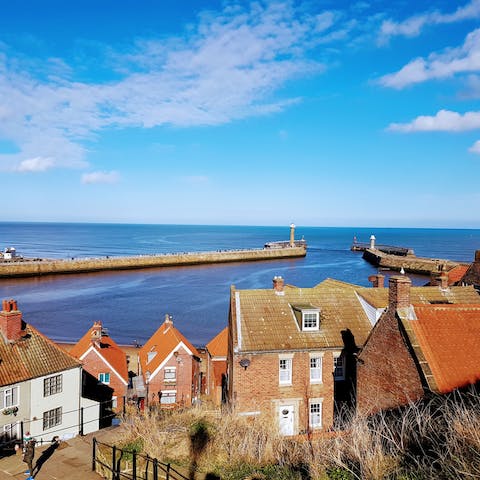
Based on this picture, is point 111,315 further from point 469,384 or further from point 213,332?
point 469,384

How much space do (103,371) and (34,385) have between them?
28.4 feet

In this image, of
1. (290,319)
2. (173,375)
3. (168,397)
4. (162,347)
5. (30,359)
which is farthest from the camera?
(162,347)

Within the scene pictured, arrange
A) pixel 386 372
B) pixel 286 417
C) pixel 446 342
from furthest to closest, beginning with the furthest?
pixel 286 417, pixel 386 372, pixel 446 342

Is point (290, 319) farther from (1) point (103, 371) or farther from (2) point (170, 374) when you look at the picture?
(1) point (103, 371)

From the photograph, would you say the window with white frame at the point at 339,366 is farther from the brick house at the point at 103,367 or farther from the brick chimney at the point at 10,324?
the brick chimney at the point at 10,324

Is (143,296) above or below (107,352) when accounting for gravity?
below

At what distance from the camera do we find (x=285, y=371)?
78.4 ft

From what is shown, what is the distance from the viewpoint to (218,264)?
431ft

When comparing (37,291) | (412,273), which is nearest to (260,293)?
(37,291)

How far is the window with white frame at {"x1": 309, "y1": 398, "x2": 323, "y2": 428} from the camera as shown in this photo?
24.2 meters

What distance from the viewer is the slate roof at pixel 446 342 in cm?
1603

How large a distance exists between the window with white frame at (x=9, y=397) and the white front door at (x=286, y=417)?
13.7 meters

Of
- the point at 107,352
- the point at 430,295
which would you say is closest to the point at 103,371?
the point at 107,352

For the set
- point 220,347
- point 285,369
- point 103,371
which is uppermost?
point 285,369
